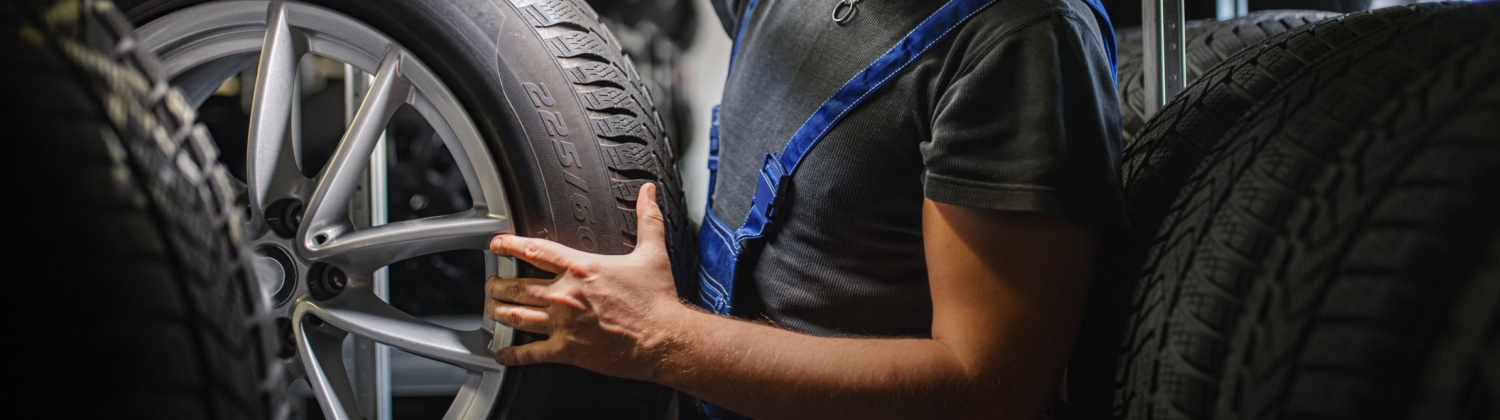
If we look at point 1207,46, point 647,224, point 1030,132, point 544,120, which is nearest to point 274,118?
point 544,120

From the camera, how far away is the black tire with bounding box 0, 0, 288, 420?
1.17 ft

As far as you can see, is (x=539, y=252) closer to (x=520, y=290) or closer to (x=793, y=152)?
(x=520, y=290)

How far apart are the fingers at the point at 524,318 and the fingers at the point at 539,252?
0.05 metres

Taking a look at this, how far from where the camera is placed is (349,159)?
88 cm

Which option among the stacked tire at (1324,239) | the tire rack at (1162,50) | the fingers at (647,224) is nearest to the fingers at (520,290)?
the fingers at (647,224)

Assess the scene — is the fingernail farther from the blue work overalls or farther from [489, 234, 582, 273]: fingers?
the blue work overalls

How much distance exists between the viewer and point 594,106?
2.82 feet

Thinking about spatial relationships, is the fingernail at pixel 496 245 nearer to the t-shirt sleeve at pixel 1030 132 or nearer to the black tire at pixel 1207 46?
the t-shirt sleeve at pixel 1030 132

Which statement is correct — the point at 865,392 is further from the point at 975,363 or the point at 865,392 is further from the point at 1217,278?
the point at 1217,278

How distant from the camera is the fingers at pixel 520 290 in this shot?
83 centimetres

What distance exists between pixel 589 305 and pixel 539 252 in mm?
71

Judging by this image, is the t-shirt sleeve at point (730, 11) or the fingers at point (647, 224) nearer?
the fingers at point (647, 224)

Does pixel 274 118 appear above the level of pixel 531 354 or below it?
above

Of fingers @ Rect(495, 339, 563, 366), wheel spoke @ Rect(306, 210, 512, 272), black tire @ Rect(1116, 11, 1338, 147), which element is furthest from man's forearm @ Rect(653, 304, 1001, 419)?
black tire @ Rect(1116, 11, 1338, 147)
